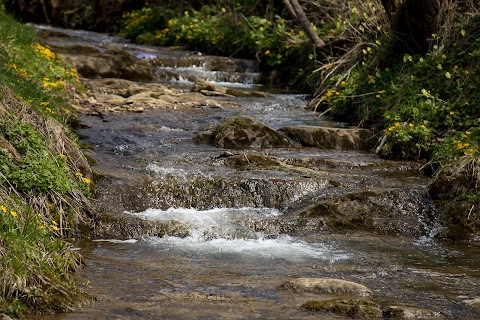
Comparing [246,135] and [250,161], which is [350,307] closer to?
[250,161]

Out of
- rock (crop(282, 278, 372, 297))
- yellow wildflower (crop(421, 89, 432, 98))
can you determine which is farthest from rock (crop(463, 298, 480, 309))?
yellow wildflower (crop(421, 89, 432, 98))

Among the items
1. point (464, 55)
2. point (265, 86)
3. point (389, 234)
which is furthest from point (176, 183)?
point (265, 86)

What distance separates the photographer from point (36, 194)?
25.5 ft

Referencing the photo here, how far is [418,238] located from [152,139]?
4.32 m

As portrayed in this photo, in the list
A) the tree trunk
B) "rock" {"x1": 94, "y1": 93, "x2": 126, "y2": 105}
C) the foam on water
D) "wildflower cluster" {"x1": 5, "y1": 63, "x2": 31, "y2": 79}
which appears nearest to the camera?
the foam on water

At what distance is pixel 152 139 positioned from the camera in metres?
11.5

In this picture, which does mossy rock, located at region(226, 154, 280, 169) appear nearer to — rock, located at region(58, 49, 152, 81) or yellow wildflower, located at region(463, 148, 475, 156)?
yellow wildflower, located at region(463, 148, 475, 156)

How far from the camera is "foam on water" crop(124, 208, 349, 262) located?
Answer: 306 inches

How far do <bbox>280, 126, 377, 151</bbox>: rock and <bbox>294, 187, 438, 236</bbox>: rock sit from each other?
2.57m

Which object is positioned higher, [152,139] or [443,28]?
[443,28]

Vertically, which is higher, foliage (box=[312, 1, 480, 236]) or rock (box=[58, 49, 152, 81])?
foliage (box=[312, 1, 480, 236])

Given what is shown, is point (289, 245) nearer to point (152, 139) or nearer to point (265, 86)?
point (152, 139)

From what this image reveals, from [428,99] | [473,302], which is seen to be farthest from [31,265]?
[428,99]

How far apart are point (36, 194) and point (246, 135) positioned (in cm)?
435
